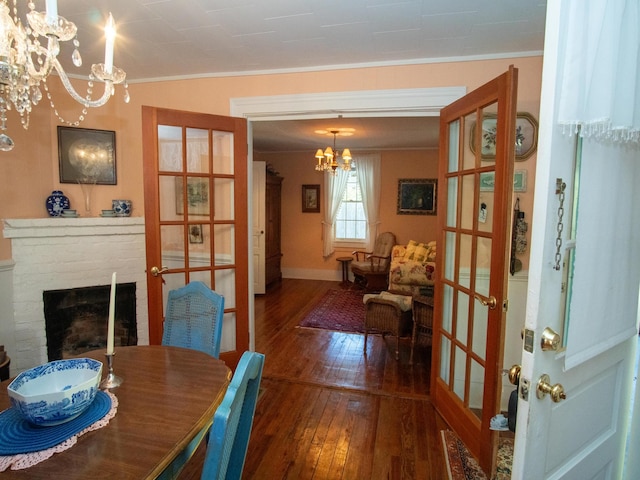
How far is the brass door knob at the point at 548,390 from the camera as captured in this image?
91 cm

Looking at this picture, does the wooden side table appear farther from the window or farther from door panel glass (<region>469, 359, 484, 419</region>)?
door panel glass (<region>469, 359, 484, 419</region>)

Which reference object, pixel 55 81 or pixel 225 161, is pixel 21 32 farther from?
pixel 55 81

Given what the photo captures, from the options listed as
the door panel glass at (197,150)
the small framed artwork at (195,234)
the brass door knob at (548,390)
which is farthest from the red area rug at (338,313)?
the brass door knob at (548,390)

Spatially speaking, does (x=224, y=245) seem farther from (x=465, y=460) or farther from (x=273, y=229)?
(x=273, y=229)

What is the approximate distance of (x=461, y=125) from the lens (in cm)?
218

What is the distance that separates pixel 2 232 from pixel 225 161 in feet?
5.72

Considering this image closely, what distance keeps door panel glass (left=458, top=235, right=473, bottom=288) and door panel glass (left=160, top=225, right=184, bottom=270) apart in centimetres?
195

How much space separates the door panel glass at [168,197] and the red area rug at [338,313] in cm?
225

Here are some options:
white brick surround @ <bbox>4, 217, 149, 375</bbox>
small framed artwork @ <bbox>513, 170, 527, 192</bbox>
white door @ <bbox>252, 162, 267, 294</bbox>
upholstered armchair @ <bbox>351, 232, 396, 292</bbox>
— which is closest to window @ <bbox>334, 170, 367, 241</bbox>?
upholstered armchair @ <bbox>351, 232, 396, 292</bbox>

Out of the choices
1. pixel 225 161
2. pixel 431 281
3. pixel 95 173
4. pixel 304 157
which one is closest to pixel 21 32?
pixel 225 161

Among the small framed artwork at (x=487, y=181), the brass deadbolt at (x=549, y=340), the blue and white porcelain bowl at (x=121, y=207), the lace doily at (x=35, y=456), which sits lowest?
the lace doily at (x=35, y=456)

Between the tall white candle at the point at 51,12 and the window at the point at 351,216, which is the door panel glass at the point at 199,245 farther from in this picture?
the window at the point at 351,216

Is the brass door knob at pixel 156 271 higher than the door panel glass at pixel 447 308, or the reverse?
the brass door knob at pixel 156 271

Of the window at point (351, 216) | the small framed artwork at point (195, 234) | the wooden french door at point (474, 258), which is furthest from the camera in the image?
the window at point (351, 216)
